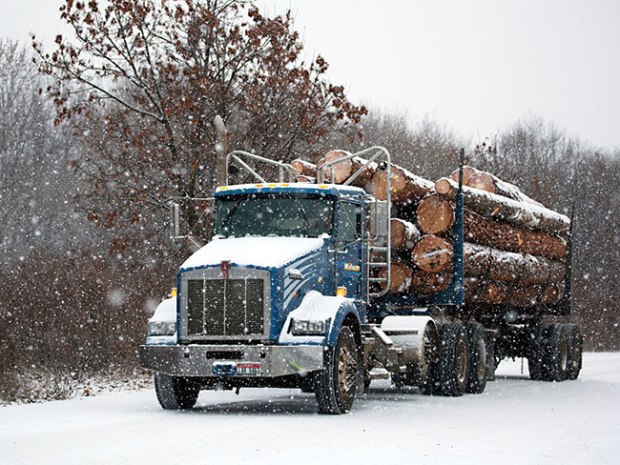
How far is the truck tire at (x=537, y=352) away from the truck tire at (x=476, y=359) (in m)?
4.06

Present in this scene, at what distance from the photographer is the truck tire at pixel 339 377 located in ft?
46.3

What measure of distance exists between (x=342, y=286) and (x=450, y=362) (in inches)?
130

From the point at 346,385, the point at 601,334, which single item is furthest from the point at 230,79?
the point at 601,334

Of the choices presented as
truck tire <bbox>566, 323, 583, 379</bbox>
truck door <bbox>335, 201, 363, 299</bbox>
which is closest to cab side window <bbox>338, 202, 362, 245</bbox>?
truck door <bbox>335, 201, 363, 299</bbox>

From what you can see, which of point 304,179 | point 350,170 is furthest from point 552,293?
point 350,170

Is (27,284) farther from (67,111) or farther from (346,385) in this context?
(346,385)

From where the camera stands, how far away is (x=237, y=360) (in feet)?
45.4

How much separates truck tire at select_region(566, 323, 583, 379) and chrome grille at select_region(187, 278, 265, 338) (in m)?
11.9

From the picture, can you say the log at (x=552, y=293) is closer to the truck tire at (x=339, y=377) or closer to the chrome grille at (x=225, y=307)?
the truck tire at (x=339, y=377)

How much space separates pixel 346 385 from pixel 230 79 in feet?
27.0

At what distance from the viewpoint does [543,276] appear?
23.6 metres

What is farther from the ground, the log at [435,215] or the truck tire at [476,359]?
the log at [435,215]

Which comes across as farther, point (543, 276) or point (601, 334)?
point (601, 334)

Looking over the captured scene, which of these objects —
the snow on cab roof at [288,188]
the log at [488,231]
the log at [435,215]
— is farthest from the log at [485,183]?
the snow on cab roof at [288,188]
